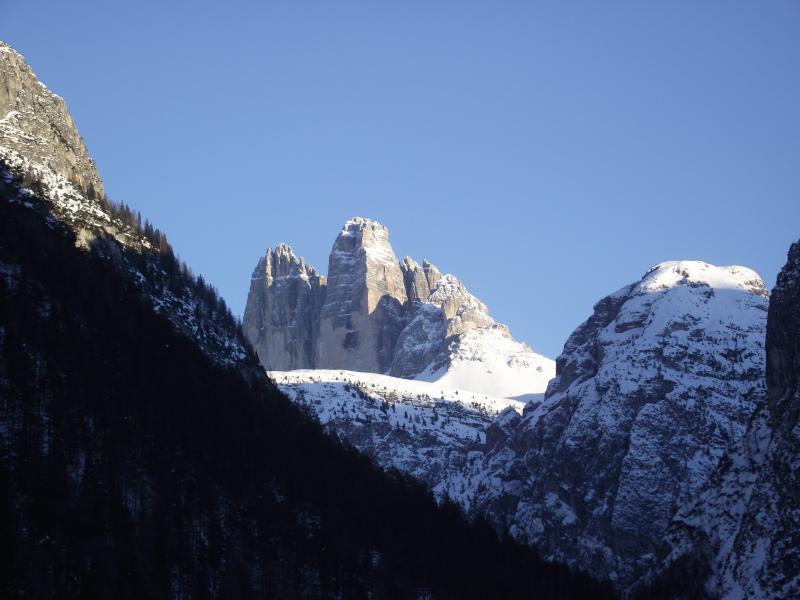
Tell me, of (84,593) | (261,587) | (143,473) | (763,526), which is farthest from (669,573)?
(84,593)

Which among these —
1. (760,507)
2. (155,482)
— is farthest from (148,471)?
(760,507)

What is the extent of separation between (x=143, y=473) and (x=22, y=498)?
60.9ft

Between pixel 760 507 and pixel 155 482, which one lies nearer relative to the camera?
pixel 155 482

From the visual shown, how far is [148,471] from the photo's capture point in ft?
509

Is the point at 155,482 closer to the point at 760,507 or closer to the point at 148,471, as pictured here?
the point at 148,471

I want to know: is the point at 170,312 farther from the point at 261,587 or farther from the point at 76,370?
the point at 261,587

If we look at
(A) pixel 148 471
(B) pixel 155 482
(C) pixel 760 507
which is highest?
(A) pixel 148 471

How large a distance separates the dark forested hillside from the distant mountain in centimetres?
23

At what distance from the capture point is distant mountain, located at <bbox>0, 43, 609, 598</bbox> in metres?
140

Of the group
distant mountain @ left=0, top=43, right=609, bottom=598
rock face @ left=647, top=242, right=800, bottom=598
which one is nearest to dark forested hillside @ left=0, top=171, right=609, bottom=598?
distant mountain @ left=0, top=43, right=609, bottom=598

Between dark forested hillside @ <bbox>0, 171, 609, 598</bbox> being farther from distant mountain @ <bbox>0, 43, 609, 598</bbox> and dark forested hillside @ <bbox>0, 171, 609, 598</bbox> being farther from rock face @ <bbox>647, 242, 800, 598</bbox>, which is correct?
rock face @ <bbox>647, 242, 800, 598</bbox>

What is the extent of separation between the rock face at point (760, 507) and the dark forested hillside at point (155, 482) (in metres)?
17.2

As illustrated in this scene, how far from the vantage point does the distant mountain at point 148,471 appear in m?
140

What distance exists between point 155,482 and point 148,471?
144cm
